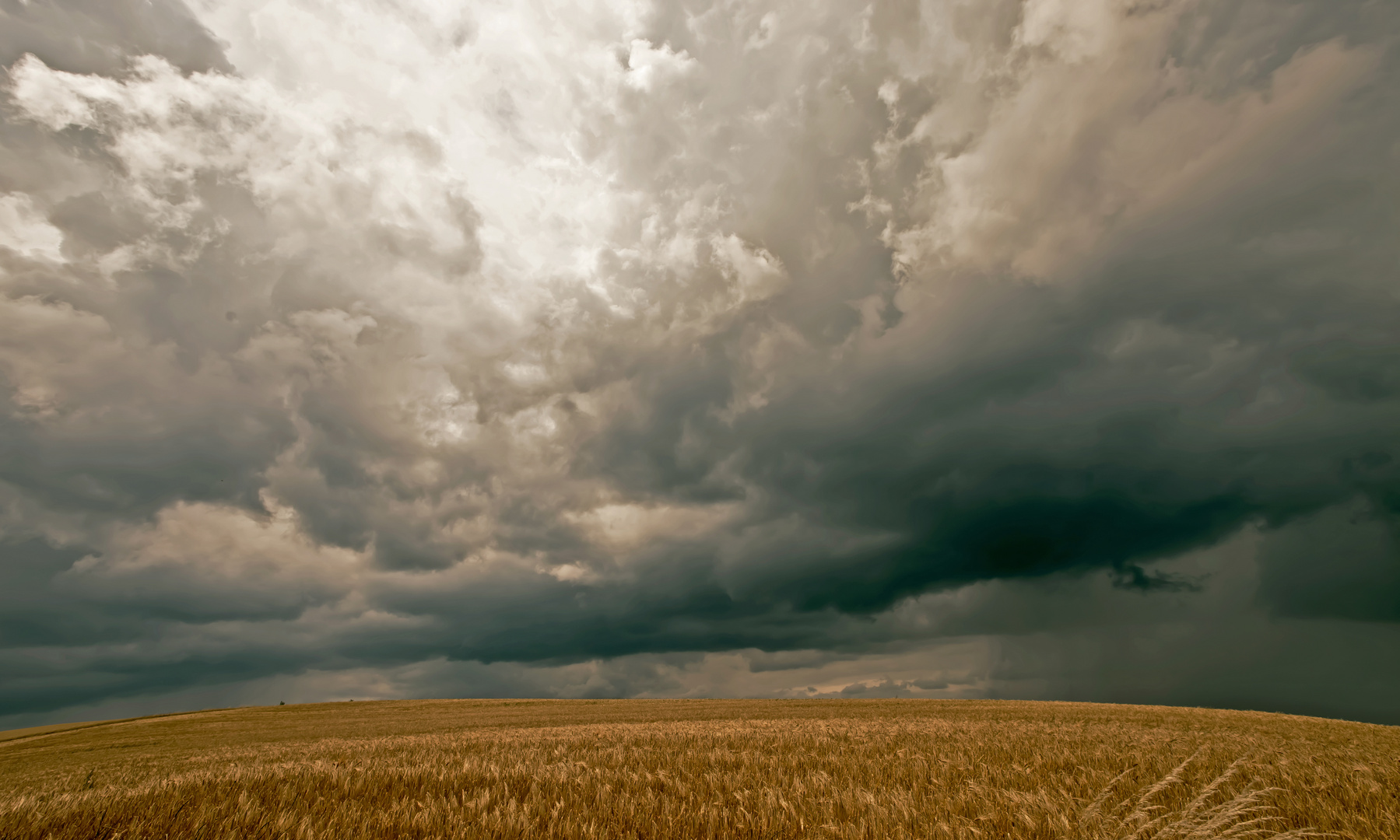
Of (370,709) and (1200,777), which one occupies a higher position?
(1200,777)

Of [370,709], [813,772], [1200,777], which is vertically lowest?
[370,709]

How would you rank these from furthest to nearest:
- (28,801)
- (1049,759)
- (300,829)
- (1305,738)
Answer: (1305,738) → (1049,759) → (28,801) → (300,829)

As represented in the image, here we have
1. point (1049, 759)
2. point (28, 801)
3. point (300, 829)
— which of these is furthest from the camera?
point (1049, 759)

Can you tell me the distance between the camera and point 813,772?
8.30m

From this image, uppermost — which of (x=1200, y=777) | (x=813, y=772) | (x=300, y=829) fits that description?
(x=300, y=829)

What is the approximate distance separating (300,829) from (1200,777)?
1093 centimetres

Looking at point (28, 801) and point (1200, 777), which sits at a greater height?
point (28, 801)

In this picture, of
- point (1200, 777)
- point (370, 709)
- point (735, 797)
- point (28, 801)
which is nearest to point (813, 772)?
point (735, 797)

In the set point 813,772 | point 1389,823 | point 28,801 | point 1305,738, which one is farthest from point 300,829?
point 1305,738

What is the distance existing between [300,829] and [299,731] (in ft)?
135

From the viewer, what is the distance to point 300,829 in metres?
5.38

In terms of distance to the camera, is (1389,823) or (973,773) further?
(973,773)

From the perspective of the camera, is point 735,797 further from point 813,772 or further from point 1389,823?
point 1389,823

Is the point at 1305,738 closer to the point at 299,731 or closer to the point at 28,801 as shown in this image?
the point at 28,801
